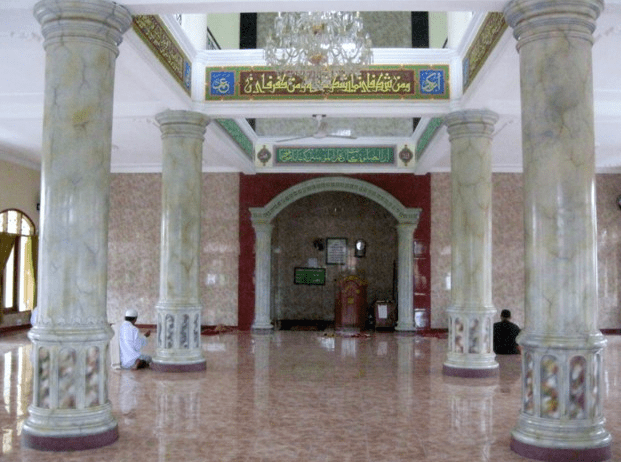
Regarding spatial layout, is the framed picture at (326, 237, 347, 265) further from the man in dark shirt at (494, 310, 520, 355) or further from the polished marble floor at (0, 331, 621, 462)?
the man in dark shirt at (494, 310, 520, 355)

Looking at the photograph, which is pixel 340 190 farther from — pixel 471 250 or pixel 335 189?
pixel 471 250

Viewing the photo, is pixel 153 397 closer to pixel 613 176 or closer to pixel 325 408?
pixel 325 408

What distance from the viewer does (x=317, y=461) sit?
4.50m

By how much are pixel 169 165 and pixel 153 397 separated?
3045 mm

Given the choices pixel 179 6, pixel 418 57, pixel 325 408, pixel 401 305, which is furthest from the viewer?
pixel 401 305

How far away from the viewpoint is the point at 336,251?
15930 millimetres

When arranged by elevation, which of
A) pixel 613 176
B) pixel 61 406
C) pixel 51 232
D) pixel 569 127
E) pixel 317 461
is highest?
pixel 613 176

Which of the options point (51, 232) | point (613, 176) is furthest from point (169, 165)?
point (613, 176)

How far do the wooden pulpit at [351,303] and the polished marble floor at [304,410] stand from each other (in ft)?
13.9

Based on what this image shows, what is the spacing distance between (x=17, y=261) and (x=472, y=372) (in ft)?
31.9

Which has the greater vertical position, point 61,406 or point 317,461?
point 61,406

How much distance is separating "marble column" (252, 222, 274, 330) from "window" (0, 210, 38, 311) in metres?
4.67

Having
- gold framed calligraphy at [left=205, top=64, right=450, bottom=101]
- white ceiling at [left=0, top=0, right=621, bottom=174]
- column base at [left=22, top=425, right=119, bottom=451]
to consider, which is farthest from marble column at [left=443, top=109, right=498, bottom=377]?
column base at [left=22, top=425, right=119, bottom=451]

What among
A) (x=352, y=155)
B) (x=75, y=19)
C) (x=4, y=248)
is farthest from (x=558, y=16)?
(x=4, y=248)
